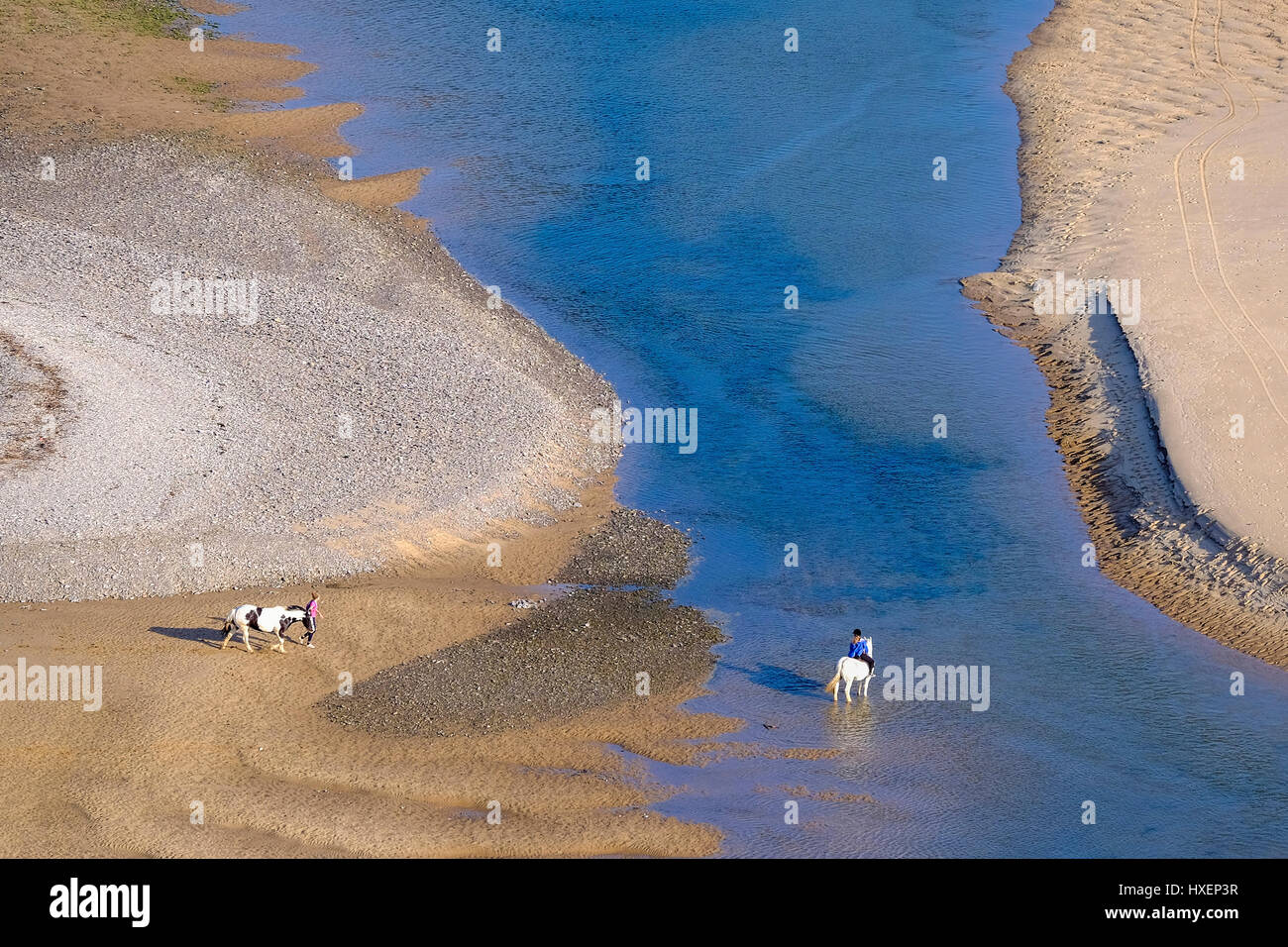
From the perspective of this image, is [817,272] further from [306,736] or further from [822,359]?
[306,736]

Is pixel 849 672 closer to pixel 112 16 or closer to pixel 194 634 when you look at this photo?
pixel 194 634

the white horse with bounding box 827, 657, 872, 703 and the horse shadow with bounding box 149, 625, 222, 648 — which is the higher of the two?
the horse shadow with bounding box 149, 625, 222, 648

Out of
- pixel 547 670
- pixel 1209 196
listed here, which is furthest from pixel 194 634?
pixel 1209 196

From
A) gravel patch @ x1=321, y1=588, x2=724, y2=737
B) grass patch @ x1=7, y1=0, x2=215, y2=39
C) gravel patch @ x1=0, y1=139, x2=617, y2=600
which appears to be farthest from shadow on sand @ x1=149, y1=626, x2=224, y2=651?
grass patch @ x1=7, y1=0, x2=215, y2=39

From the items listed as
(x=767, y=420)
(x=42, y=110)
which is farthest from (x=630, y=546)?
(x=42, y=110)

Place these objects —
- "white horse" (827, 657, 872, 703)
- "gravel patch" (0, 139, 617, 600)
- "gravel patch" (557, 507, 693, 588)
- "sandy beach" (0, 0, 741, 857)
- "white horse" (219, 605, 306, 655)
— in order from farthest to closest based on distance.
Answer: "gravel patch" (557, 507, 693, 588), "gravel patch" (0, 139, 617, 600), "white horse" (827, 657, 872, 703), "white horse" (219, 605, 306, 655), "sandy beach" (0, 0, 741, 857)

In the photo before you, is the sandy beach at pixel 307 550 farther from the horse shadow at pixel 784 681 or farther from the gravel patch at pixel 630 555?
the horse shadow at pixel 784 681

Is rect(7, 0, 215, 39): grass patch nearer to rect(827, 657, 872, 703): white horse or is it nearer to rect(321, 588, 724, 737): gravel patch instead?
rect(321, 588, 724, 737): gravel patch
